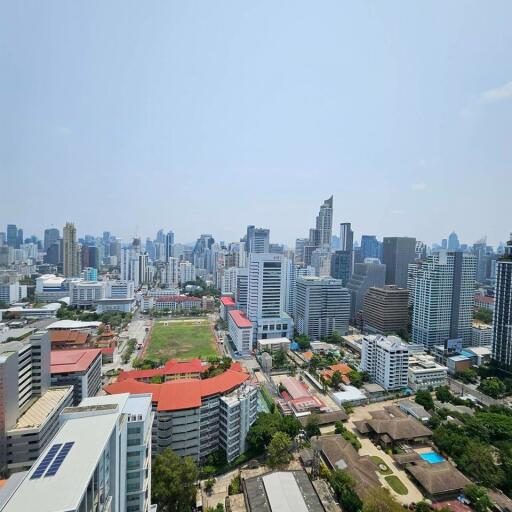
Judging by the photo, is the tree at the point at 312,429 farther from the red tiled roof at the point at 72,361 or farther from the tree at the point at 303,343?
the tree at the point at 303,343

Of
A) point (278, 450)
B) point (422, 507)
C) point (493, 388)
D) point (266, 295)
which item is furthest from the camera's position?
point (266, 295)

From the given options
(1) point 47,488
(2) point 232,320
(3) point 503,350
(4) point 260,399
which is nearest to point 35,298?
(2) point 232,320

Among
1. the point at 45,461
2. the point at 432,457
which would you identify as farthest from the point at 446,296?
the point at 45,461

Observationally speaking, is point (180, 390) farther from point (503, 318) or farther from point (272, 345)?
point (503, 318)

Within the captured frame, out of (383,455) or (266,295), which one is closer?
(383,455)

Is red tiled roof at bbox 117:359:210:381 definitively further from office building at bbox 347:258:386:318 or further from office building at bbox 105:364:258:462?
office building at bbox 347:258:386:318

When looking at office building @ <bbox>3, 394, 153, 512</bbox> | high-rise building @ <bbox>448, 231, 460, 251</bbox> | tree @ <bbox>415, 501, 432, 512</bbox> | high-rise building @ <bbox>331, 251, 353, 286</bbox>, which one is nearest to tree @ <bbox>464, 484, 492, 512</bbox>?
tree @ <bbox>415, 501, 432, 512</bbox>

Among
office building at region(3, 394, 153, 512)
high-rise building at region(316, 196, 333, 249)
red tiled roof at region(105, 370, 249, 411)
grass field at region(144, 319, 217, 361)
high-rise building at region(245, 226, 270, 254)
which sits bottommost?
grass field at region(144, 319, 217, 361)
